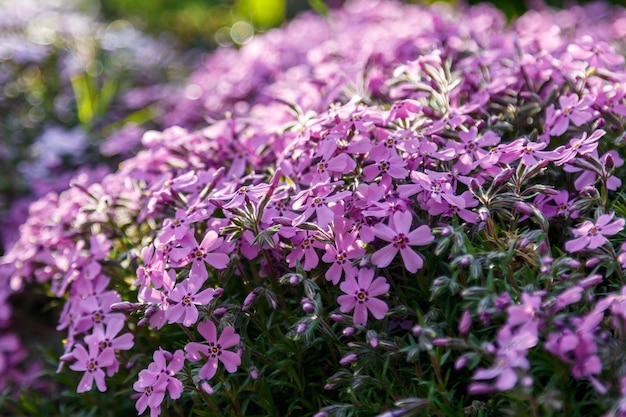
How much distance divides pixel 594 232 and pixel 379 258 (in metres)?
0.53

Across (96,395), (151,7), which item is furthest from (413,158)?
(151,7)

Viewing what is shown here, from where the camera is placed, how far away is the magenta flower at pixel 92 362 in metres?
1.98

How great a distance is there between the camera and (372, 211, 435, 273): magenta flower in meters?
1.69

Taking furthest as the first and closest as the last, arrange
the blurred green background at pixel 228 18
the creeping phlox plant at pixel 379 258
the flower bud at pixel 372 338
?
1. the blurred green background at pixel 228 18
2. the flower bud at pixel 372 338
3. the creeping phlox plant at pixel 379 258

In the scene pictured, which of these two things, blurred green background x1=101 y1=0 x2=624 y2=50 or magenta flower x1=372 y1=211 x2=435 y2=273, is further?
blurred green background x1=101 y1=0 x2=624 y2=50

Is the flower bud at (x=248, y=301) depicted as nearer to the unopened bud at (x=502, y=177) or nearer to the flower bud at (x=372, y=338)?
the flower bud at (x=372, y=338)

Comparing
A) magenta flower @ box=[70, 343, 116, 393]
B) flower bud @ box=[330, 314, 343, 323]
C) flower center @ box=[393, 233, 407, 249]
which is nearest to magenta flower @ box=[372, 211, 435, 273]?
flower center @ box=[393, 233, 407, 249]

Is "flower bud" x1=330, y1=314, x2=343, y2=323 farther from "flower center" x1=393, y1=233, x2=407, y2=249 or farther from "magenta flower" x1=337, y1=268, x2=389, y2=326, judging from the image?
"flower center" x1=393, y1=233, x2=407, y2=249

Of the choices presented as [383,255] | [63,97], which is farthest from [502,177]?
[63,97]

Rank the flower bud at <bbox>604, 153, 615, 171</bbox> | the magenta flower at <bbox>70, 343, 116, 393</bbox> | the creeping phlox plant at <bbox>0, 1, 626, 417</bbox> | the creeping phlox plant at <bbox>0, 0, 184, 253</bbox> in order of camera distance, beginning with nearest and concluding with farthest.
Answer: the creeping phlox plant at <bbox>0, 1, 626, 417</bbox> → the flower bud at <bbox>604, 153, 615, 171</bbox> → the magenta flower at <bbox>70, 343, 116, 393</bbox> → the creeping phlox plant at <bbox>0, 0, 184, 253</bbox>

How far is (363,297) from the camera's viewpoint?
5.65 ft

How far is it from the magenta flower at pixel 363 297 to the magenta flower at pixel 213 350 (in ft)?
1.00

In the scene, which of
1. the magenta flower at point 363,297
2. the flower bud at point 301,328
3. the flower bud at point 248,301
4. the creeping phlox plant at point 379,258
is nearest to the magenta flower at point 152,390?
the creeping phlox plant at point 379,258

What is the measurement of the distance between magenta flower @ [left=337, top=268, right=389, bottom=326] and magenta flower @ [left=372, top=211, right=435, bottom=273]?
46 millimetres
